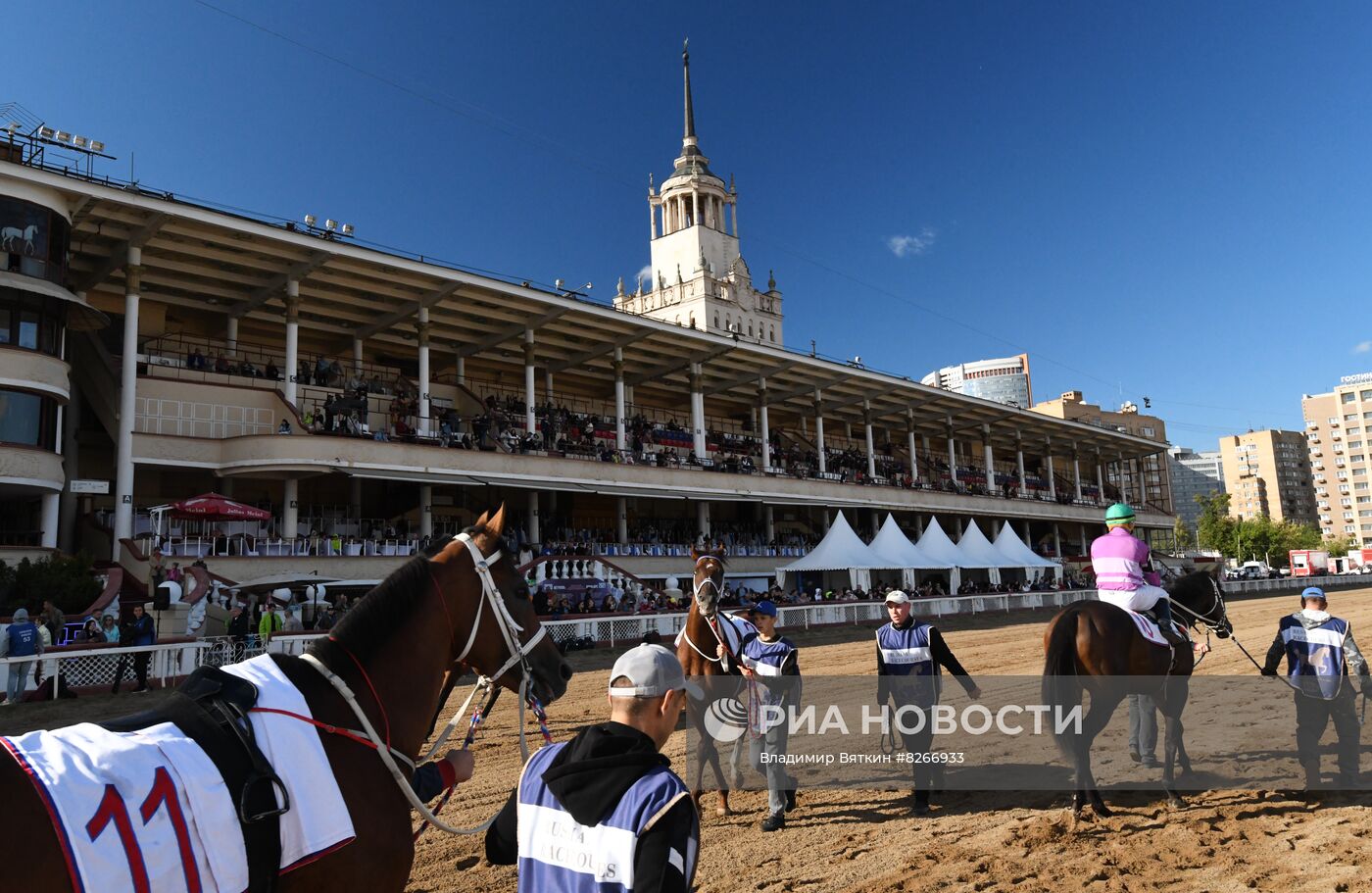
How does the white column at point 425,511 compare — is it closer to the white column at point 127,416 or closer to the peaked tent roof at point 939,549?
the white column at point 127,416

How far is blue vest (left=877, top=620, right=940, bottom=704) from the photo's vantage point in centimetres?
715

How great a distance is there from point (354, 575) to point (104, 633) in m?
9.25

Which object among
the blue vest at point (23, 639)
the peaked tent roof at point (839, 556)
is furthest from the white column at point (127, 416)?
the peaked tent roof at point (839, 556)

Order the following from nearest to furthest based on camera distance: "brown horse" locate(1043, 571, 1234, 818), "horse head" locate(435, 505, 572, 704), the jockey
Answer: "horse head" locate(435, 505, 572, 704) → "brown horse" locate(1043, 571, 1234, 818) → the jockey

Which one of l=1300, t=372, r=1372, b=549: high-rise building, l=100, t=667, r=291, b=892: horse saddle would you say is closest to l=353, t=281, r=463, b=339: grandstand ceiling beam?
l=100, t=667, r=291, b=892: horse saddle

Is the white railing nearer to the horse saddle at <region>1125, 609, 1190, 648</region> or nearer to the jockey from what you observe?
the jockey

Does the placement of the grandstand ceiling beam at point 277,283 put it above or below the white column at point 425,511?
above

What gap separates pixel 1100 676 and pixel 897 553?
2294 centimetres

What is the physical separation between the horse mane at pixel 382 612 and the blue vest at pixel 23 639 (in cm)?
1242

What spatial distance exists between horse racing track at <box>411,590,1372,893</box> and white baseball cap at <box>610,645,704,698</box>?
343cm

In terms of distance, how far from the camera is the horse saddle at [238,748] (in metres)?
2.52

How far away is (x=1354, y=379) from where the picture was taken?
14400cm

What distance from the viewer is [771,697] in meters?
7.05

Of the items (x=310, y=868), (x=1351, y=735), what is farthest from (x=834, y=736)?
(x=310, y=868)
